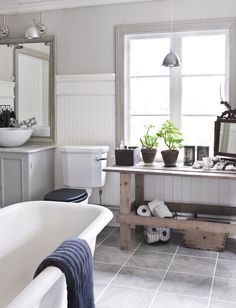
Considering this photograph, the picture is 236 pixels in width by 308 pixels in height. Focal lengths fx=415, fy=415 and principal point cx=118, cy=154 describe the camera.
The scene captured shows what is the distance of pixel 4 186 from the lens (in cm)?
431

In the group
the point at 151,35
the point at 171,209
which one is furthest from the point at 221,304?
the point at 151,35

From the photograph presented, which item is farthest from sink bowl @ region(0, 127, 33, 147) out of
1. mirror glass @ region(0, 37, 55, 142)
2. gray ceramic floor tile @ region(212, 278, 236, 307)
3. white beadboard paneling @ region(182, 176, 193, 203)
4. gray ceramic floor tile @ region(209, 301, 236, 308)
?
gray ceramic floor tile @ region(209, 301, 236, 308)

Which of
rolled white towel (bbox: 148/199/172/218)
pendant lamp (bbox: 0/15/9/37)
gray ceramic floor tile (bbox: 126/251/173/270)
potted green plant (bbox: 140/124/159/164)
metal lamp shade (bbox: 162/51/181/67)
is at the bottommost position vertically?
gray ceramic floor tile (bbox: 126/251/173/270)

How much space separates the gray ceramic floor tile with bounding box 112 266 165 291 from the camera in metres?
3.10

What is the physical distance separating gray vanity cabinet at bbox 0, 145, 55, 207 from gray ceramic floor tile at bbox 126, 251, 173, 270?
1.30 meters

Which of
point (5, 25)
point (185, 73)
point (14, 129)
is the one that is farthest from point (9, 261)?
point (5, 25)

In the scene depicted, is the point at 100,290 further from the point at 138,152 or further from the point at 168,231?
the point at 138,152

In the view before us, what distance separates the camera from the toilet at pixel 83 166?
4215mm

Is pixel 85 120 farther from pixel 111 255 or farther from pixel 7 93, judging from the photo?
pixel 111 255

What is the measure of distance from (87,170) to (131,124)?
2.29ft

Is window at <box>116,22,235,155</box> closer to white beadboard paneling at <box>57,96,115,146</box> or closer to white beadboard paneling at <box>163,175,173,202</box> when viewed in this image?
white beadboard paneling at <box>57,96,115,146</box>

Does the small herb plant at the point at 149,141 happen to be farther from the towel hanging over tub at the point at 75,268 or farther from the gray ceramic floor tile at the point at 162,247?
the towel hanging over tub at the point at 75,268

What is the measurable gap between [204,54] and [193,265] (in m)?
2.05

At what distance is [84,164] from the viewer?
13.9 feet
